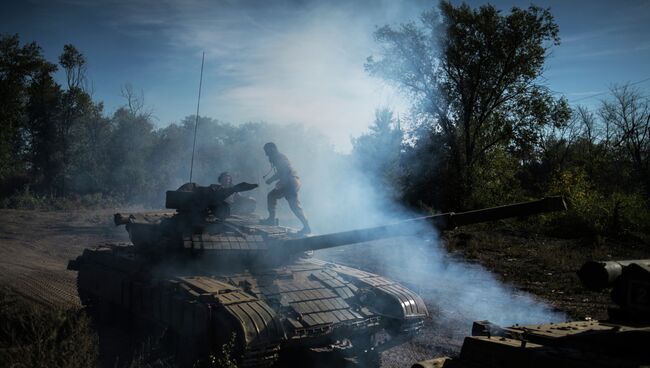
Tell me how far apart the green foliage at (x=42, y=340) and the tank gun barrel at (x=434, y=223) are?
311 centimetres

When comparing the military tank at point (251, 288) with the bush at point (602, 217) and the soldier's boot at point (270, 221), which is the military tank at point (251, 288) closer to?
the soldier's boot at point (270, 221)

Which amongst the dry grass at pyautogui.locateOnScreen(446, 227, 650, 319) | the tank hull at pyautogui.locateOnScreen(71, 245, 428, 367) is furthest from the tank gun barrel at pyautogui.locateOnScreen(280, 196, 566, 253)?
the dry grass at pyautogui.locateOnScreen(446, 227, 650, 319)

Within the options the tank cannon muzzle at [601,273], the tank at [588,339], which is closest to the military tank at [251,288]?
the tank cannon muzzle at [601,273]

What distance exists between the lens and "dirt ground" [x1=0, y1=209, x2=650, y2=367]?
32.5 feet

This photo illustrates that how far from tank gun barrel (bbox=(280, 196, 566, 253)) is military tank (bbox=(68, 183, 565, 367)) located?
14mm

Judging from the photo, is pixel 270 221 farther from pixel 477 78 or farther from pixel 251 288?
pixel 477 78

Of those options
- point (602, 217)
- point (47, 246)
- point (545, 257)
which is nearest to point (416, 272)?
point (545, 257)

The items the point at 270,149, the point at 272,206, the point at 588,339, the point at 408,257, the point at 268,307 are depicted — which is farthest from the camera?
the point at 408,257

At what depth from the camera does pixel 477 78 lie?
22.9 meters

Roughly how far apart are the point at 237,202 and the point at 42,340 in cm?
451

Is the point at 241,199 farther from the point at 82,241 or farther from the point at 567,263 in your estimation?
the point at 82,241

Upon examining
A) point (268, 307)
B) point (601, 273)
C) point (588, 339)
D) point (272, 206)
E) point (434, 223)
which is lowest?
point (268, 307)

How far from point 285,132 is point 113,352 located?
37568 millimetres

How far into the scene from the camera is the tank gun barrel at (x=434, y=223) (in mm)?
5586
